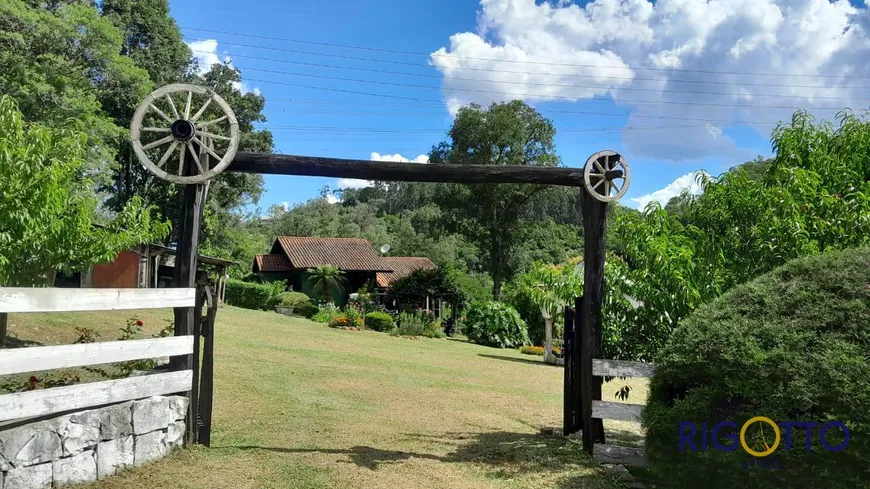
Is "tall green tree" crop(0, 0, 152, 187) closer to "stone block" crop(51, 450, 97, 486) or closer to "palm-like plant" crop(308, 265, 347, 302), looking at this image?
"palm-like plant" crop(308, 265, 347, 302)

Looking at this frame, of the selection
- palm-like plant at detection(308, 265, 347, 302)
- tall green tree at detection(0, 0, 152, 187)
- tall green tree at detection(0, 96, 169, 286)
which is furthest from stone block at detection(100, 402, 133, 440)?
palm-like plant at detection(308, 265, 347, 302)

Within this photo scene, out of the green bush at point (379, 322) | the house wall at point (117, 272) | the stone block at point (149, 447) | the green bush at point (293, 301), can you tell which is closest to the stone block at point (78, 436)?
the stone block at point (149, 447)

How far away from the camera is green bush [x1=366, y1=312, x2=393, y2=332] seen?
26.3m

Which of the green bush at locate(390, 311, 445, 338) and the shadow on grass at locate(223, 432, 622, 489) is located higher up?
the shadow on grass at locate(223, 432, 622, 489)

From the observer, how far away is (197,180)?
20.0 feet

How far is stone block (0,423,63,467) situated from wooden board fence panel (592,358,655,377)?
478cm

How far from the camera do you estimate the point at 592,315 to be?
6.64 metres

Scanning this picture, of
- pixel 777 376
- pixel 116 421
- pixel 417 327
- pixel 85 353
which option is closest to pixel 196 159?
pixel 85 353

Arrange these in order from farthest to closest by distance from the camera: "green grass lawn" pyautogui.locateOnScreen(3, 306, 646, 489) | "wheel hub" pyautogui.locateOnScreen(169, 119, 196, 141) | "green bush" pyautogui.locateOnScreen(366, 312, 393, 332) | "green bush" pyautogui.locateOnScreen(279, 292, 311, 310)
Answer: "green bush" pyautogui.locateOnScreen(279, 292, 311, 310) → "green bush" pyautogui.locateOnScreen(366, 312, 393, 332) → "wheel hub" pyautogui.locateOnScreen(169, 119, 196, 141) → "green grass lawn" pyautogui.locateOnScreen(3, 306, 646, 489)

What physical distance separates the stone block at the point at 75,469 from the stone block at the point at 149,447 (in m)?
0.43

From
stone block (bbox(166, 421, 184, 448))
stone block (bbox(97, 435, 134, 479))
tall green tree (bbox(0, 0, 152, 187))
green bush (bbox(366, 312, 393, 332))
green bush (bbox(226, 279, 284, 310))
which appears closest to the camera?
stone block (bbox(97, 435, 134, 479))

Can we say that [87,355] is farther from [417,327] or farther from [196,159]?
[417,327]

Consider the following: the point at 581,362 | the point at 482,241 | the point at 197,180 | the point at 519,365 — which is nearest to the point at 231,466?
the point at 197,180

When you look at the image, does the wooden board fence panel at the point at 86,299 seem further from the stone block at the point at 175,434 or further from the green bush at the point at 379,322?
the green bush at the point at 379,322
